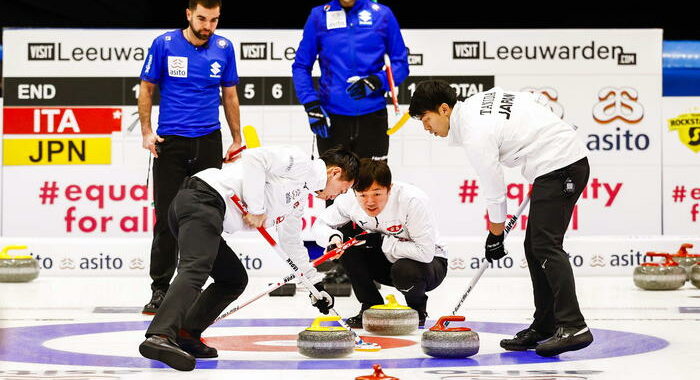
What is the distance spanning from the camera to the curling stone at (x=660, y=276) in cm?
821

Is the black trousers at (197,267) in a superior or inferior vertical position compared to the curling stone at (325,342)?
superior

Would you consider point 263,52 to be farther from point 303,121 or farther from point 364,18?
point 364,18

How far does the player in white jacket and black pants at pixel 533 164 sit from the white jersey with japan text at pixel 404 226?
41.1 inches

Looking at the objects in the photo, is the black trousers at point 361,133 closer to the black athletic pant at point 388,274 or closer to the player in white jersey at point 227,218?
the black athletic pant at point 388,274

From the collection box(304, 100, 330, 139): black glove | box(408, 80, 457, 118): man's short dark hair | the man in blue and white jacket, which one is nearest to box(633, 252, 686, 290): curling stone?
the man in blue and white jacket

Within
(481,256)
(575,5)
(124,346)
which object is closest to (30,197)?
(481,256)

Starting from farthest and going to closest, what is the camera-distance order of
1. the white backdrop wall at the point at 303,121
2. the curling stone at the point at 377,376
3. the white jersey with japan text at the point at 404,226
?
the white backdrop wall at the point at 303,121, the white jersey with japan text at the point at 404,226, the curling stone at the point at 377,376

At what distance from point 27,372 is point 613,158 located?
21.6ft

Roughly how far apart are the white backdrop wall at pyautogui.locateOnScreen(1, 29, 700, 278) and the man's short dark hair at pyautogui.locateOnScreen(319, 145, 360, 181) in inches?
181

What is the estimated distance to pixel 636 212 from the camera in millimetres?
9711

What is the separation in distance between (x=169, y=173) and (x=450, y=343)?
8.43 ft

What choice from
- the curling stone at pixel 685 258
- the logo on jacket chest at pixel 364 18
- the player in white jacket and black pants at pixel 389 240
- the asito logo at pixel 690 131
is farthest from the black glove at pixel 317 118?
the asito logo at pixel 690 131

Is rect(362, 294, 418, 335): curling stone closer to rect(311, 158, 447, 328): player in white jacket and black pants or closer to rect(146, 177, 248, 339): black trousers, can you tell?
rect(311, 158, 447, 328): player in white jacket and black pants

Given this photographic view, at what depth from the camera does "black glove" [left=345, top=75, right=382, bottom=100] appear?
23.1 ft
